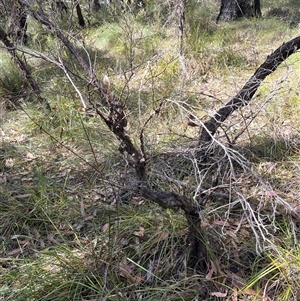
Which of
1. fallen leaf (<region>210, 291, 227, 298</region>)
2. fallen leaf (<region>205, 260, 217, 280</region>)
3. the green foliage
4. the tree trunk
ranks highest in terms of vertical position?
the green foliage

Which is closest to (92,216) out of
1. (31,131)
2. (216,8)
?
(31,131)

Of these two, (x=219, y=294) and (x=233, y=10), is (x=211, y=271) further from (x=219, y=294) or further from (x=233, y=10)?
(x=233, y=10)

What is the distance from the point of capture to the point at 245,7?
694 cm

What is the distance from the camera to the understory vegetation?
6.18ft

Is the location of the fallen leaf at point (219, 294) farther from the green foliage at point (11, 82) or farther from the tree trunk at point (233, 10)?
the tree trunk at point (233, 10)

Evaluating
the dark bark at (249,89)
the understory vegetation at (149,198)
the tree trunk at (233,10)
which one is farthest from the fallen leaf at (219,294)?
the tree trunk at (233,10)

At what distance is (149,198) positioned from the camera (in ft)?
5.65

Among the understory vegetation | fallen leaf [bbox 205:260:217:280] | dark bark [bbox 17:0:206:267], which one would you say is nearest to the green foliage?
the understory vegetation

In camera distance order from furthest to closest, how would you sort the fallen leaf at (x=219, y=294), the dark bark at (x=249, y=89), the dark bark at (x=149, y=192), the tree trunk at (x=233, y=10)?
1. the tree trunk at (x=233, y=10)
2. the dark bark at (x=249, y=89)
3. the fallen leaf at (x=219, y=294)
4. the dark bark at (x=149, y=192)

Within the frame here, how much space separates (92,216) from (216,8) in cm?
717

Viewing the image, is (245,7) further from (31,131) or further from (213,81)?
(31,131)

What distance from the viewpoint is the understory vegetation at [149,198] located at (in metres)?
1.88

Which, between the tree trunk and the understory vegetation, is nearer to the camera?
the understory vegetation

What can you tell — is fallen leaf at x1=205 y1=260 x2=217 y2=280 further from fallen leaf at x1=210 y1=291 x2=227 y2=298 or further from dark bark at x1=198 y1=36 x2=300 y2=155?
dark bark at x1=198 y1=36 x2=300 y2=155
